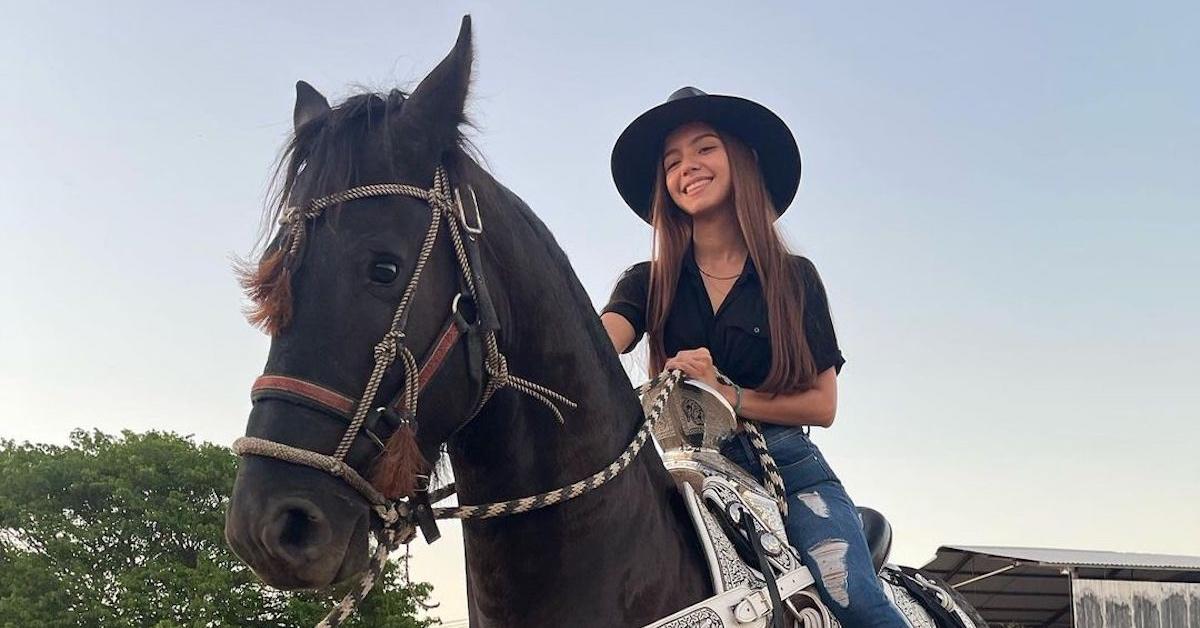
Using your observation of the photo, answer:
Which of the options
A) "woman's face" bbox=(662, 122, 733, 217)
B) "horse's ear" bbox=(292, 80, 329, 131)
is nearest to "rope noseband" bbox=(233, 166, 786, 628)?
"horse's ear" bbox=(292, 80, 329, 131)

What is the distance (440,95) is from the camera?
2.22m

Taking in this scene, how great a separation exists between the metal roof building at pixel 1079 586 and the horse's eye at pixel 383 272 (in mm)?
16937

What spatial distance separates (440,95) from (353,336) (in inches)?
27.8

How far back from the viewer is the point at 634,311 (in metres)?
3.52

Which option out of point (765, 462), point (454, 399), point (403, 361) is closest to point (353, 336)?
point (403, 361)

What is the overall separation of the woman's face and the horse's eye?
171 centimetres

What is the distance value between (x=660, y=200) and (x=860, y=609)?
174 cm

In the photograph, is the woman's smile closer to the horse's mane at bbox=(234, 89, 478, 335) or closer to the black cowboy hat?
the black cowboy hat

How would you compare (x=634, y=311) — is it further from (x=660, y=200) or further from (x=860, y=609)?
(x=860, y=609)

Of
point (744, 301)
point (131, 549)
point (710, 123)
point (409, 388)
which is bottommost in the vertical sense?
point (409, 388)

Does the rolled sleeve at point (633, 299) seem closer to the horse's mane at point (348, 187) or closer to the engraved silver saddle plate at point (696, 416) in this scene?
the engraved silver saddle plate at point (696, 416)

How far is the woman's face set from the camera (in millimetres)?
3441

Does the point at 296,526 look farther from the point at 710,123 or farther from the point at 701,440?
the point at 710,123

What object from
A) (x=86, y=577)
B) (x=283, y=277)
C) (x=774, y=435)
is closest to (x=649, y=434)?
(x=774, y=435)
